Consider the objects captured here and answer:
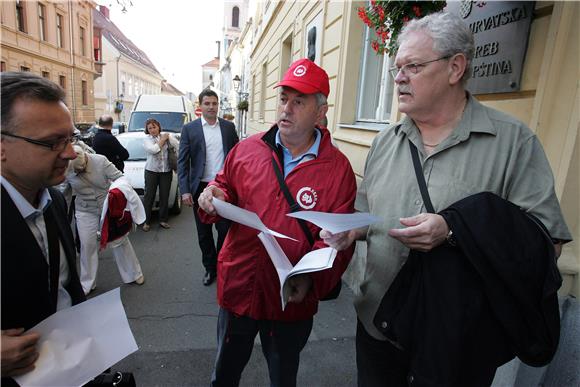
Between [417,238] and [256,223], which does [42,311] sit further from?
[417,238]

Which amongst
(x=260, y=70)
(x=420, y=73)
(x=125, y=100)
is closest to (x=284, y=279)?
(x=420, y=73)

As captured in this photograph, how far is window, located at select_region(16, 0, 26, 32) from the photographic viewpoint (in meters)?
19.4

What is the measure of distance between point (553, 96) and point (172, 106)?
9716 mm

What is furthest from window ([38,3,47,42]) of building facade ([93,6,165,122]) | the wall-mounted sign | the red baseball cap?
the wall-mounted sign

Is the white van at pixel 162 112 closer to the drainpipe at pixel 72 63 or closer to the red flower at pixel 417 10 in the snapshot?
the red flower at pixel 417 10

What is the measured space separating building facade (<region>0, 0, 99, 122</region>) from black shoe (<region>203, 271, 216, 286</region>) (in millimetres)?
18283

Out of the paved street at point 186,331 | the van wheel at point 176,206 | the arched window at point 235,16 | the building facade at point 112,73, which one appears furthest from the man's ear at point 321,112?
the arched window at point 235,16

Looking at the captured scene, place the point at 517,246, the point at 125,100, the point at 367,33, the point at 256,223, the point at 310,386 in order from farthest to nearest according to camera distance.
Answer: the point at 125,100
the point at 367,33
the point at 310,386
the point at 256,223
the point at 517,246

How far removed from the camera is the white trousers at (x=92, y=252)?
3.59 m

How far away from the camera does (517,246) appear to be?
104 centimetres

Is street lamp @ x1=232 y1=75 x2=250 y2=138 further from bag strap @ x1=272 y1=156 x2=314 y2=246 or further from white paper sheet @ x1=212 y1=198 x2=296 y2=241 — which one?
white paper sheet @ x1=212 y1=198 x2=296 y2=241

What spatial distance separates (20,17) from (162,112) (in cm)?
1702

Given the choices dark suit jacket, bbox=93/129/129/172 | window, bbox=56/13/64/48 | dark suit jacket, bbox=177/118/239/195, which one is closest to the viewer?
dark suit jacket, bbox=177/118/239/195

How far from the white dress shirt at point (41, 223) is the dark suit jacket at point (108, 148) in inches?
175
